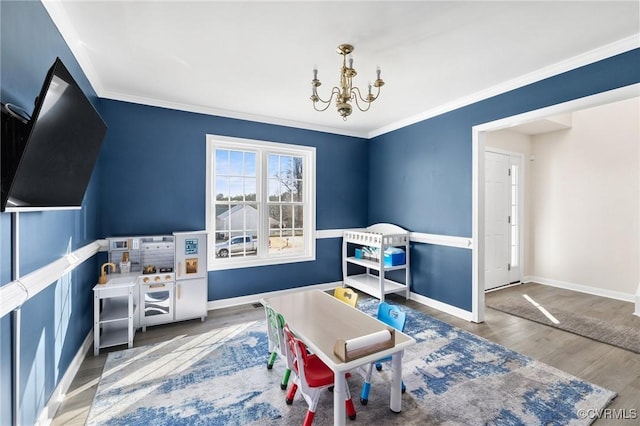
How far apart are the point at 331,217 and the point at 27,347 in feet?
12.7

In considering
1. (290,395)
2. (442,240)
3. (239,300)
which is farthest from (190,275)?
(442,240)

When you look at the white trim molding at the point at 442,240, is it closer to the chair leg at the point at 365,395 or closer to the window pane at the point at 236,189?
the chair leg at the point at 365,395

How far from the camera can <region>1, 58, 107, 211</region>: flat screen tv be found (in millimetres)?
1255

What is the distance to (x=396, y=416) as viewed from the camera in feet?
6.34

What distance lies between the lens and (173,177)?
371 cm

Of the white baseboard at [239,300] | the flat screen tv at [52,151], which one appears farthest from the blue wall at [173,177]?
the flat screen tv at [52,151]

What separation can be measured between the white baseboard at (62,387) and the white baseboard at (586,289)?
6.74 metres

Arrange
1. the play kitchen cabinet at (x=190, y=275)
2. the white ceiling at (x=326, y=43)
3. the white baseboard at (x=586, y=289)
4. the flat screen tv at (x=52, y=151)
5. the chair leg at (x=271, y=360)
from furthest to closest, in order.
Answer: the white baseboard at (x=586, y=289), the play kitchen cabinet at (x=190, y=275), the chair leg at (x=271, y=360), the white ceiling at (x=326, y=43), the flat screen tv at (x=52, y=151)

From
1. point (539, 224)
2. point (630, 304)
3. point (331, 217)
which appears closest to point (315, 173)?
point (331, 217)

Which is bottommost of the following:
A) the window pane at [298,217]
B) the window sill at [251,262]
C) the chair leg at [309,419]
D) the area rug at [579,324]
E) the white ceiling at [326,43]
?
the area rug at [579,324]

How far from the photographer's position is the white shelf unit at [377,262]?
406cm

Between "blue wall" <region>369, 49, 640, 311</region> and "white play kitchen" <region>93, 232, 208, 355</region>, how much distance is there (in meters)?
3.03

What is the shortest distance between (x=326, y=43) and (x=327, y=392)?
9.26 ft

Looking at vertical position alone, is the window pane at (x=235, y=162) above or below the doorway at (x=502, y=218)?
above
